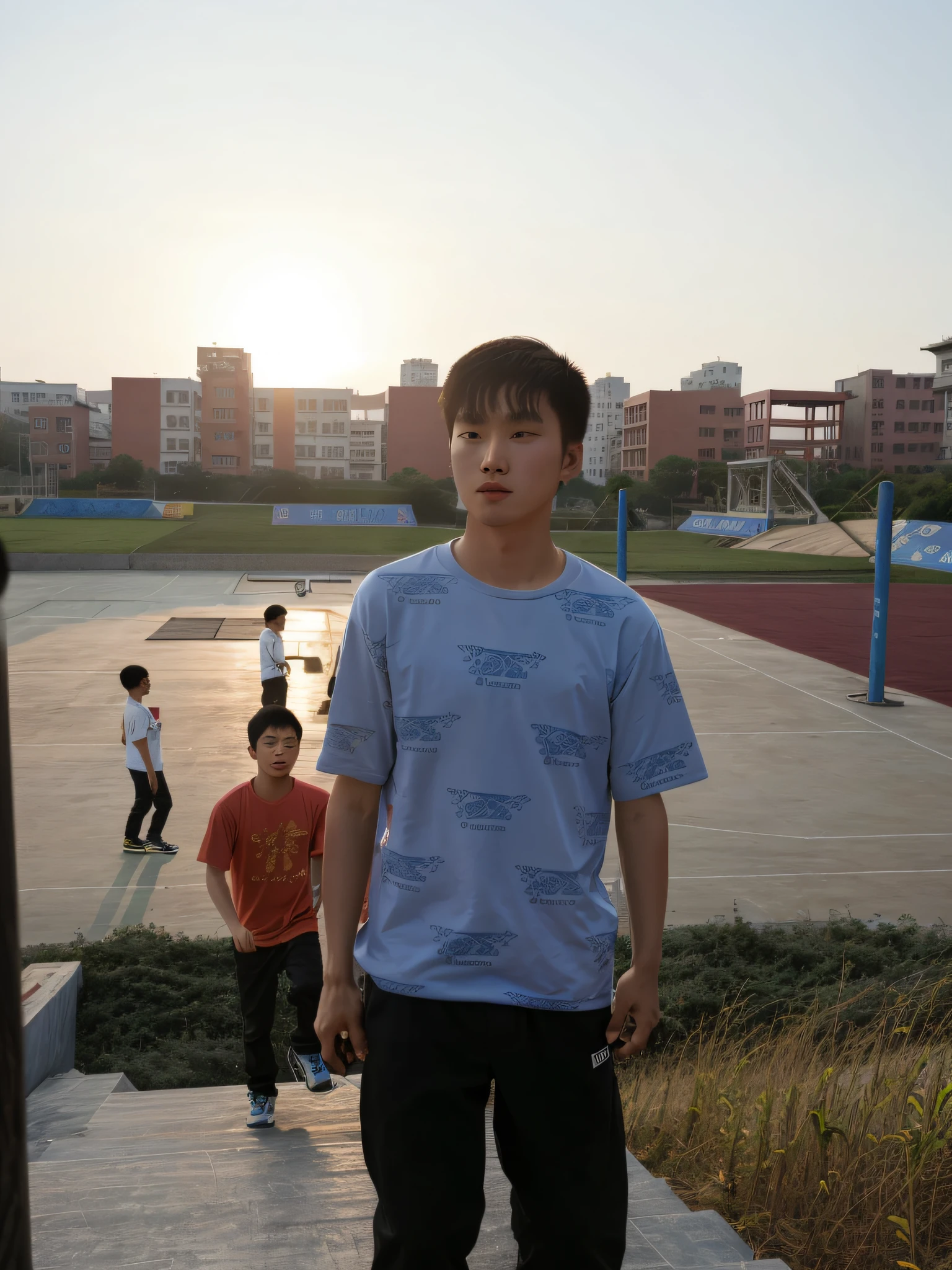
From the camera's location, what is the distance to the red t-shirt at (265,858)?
426cm

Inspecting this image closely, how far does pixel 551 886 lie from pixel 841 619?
27.7m

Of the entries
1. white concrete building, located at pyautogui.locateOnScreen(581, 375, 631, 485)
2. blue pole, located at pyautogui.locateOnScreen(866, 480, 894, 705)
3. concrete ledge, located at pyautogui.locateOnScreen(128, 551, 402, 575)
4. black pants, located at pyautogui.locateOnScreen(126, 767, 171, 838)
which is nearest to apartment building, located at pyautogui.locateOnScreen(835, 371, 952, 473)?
white concrete building, located at pyautogui.locateOnScreen(581, 375, 631, 485)

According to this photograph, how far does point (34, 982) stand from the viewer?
532 centimetres

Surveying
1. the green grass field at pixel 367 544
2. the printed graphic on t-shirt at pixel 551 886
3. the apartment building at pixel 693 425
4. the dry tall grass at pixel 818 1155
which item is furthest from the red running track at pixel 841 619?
the apartment building at pixel 693 425

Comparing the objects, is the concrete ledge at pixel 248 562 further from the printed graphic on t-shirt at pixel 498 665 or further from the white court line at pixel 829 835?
the printed graphic on t-shirt at pixel 498 665

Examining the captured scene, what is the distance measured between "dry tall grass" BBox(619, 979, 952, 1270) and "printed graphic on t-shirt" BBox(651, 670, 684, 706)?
53.4 inches

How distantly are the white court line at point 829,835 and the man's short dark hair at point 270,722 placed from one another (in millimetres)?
6071

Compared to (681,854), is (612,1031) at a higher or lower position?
higher

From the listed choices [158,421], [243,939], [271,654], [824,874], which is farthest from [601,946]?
[158,421]

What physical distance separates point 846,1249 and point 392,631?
207 centimetres

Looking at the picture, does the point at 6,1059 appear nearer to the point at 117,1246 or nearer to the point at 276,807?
the point at 117,1246

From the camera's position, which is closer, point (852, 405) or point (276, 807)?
point (276, 807)

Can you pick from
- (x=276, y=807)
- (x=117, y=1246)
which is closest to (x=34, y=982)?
(x=276, y=807)

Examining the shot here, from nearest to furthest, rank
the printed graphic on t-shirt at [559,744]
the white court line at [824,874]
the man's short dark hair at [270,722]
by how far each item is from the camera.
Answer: the printed graphic on t-shirt at [559,744] → the man's short dark hair at [270,722] → the white court line at [824,874]
